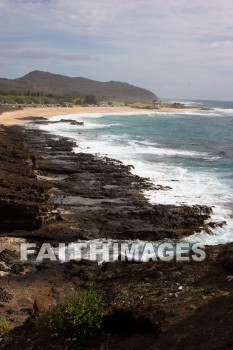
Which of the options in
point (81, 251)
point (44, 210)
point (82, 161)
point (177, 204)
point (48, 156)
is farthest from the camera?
point (48, 156)

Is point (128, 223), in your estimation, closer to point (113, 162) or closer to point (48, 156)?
point (113, 162)

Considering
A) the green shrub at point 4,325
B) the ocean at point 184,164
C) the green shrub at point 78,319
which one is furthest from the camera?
the ocean at point 184,164

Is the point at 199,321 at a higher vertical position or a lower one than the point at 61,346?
higher

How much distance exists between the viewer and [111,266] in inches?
529

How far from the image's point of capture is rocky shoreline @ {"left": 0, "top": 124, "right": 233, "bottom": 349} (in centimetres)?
786

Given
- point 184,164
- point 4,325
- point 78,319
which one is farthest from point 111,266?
Answer: point 184,164

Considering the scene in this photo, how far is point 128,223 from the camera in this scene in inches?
699

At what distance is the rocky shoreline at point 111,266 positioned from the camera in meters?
7.86

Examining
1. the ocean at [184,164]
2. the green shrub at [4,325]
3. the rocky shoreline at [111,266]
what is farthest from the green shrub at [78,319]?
the ocean at [184,164]

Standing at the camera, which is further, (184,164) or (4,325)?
(184,164)

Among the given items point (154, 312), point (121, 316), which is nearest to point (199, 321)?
point (154, 312)

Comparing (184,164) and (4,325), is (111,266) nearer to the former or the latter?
(4,325)

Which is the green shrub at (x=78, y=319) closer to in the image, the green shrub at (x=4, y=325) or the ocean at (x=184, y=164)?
the green shrub at (x=4, y=325)

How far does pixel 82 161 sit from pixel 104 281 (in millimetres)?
19816
